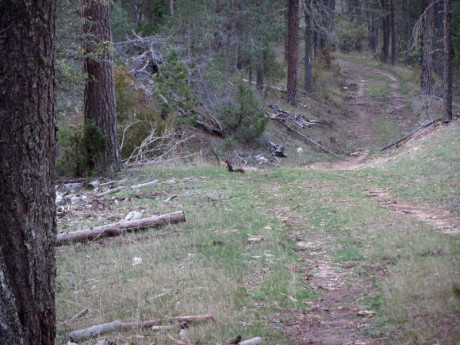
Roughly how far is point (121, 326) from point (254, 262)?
2.26 m

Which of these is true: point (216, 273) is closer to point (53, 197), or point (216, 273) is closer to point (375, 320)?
point (375, 320)

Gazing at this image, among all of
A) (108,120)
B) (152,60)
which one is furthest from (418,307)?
(152,60)

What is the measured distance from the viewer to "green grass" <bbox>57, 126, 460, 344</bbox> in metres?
5.21

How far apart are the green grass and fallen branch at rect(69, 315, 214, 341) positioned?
104 mm

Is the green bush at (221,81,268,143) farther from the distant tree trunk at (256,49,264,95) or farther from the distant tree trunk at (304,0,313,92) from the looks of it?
the distant tree trunk at (304,0,313,92)

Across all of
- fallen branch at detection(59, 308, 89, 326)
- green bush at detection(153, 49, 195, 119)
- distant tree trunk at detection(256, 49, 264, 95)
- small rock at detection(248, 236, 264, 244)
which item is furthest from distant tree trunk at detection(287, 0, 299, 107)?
fallen branch at detection(59, 308, 89, 326)

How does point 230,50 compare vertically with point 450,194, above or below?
above

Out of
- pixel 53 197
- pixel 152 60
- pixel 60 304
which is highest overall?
pixel 152 60

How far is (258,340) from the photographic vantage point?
4684mm

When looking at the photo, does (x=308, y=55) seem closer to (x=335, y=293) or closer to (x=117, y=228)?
(x=117, y=228)

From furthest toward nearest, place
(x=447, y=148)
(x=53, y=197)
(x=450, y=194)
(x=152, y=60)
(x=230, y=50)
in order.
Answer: (x=230, y=50) < (x=152, y=60) < (x=447, y=148) < (x=450, y=194) < (x=53, y=197)

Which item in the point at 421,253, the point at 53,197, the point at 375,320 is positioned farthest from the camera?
the point at 421,253

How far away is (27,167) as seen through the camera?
4.36 meters

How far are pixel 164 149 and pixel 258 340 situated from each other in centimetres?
1324
